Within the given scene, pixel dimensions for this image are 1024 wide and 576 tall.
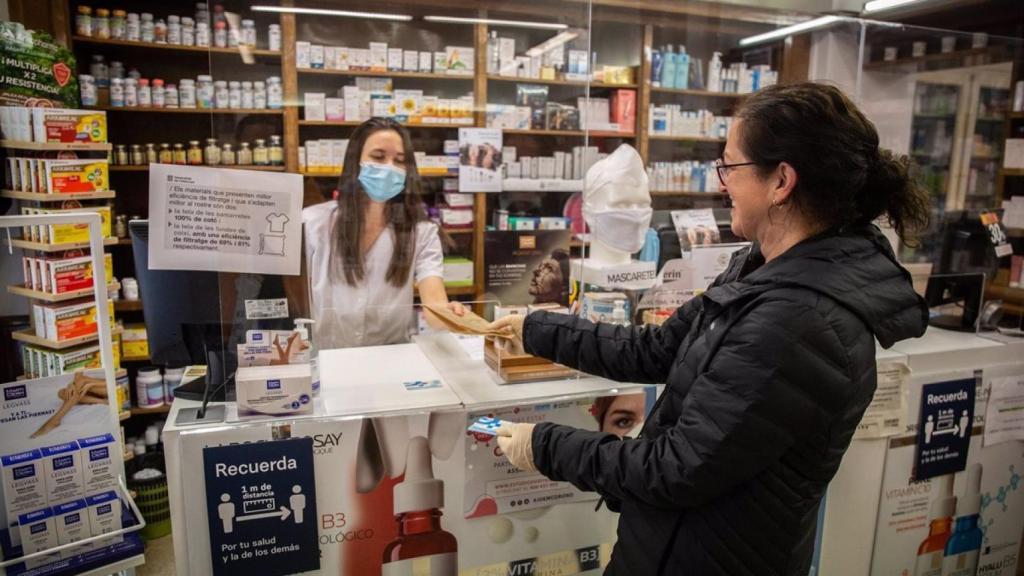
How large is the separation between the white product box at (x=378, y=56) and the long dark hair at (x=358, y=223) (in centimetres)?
118

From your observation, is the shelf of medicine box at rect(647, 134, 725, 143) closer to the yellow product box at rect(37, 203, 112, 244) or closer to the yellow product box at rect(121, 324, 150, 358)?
the yellow product box at rect(37, 203, 112, 244)

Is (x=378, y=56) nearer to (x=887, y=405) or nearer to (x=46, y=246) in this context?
(x=46, y=246)

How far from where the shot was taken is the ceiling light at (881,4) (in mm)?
3551

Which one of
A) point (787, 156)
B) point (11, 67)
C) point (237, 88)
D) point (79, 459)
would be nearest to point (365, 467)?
point (79, 459)

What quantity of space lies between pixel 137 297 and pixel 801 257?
13.6 ft

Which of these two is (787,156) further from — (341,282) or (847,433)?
(341,282)

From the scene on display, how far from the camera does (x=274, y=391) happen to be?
1.64m

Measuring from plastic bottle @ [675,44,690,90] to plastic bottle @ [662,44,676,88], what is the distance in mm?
33

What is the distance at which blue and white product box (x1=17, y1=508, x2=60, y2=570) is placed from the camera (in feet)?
6.24

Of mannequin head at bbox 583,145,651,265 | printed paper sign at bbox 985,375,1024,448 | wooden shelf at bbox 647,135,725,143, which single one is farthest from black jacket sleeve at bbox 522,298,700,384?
wooden shelf at bbox 647,135,725,143

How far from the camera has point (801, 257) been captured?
1247mm

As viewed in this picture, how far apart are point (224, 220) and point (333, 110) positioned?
96.8 inches

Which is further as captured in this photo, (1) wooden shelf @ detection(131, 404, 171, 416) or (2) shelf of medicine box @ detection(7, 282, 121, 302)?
(1) wooden shelf @ detection(131, 404, 171, 416)

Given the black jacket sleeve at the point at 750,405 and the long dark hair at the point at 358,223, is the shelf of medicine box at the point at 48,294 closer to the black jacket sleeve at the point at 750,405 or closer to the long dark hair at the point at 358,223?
the long dark hair at the point at 358,223
